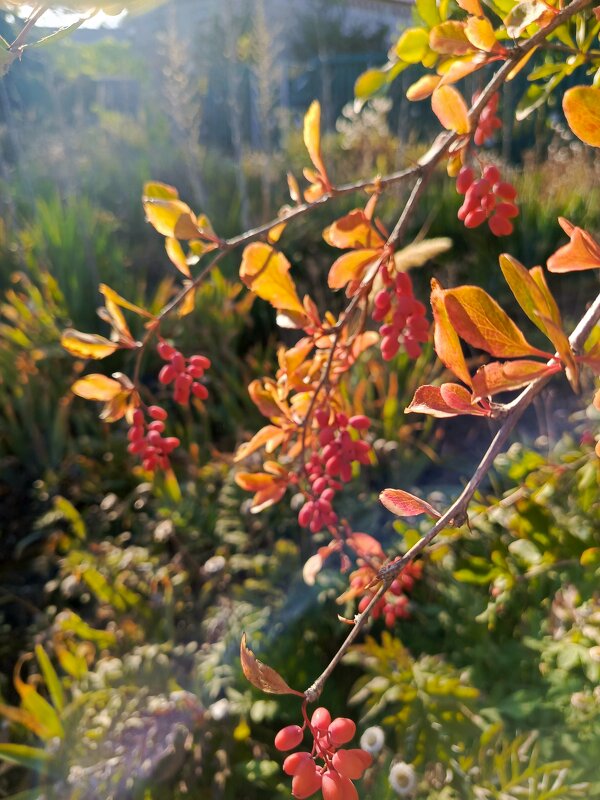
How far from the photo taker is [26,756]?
3.28 feet

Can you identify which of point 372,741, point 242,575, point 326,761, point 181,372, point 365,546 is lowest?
point 242,575

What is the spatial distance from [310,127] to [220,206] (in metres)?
3.01

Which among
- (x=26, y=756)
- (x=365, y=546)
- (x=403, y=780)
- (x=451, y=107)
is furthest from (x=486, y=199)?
(x=26, y=756)

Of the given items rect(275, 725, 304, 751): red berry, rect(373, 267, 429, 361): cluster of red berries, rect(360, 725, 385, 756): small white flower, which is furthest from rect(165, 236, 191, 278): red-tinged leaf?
rect(360, 725, 385, 756): small white flower

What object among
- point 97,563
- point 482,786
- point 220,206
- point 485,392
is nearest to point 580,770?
point 482,786

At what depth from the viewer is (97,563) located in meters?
1.39

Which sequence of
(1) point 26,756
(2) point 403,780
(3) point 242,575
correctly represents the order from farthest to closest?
(3) point 242,575
(1) point 26,756
(2) point 403,780

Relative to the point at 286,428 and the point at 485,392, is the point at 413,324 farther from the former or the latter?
the point at 485,392

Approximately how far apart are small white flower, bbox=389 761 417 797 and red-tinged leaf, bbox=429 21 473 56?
81cm

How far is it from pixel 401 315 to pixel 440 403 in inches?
9.3

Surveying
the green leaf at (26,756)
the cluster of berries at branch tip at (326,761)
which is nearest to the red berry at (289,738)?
the cluster of berries at branch tip at (326,761)

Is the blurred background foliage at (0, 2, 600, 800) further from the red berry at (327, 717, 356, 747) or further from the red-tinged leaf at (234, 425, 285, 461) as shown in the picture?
the red berry at (327, 717, 356, 747)

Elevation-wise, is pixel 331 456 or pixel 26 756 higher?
pixel 331 456

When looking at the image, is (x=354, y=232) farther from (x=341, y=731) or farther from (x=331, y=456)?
(x=341, y=731)
